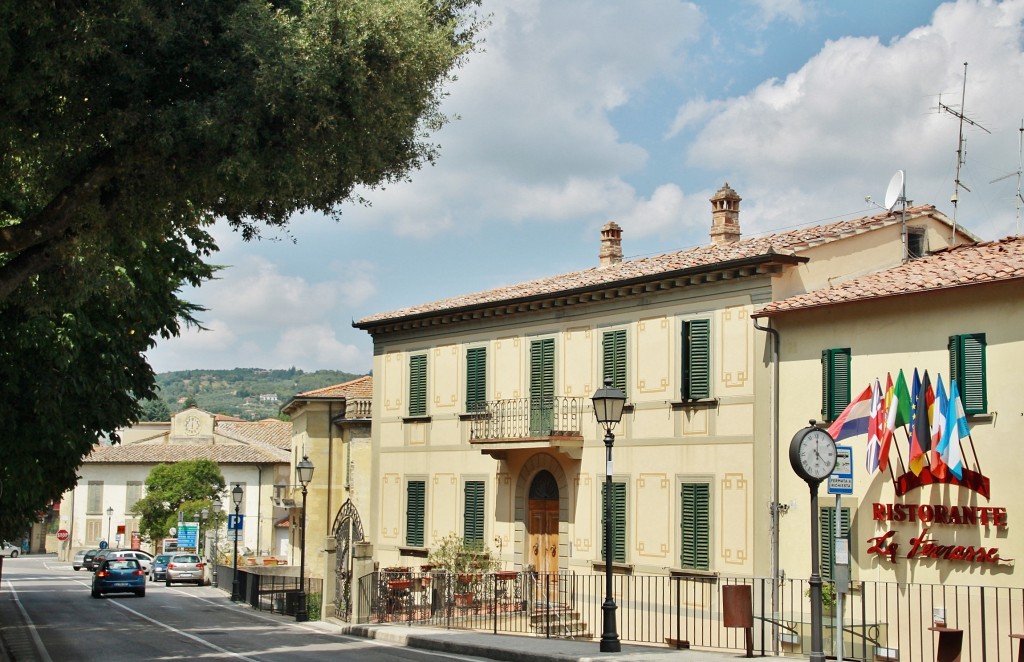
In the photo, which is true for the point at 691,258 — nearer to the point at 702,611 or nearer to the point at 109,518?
the point at 702,611

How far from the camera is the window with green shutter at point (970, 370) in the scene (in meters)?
19.0

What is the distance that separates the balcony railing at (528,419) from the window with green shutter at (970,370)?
9.79 m

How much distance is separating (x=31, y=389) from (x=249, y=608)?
18.1m

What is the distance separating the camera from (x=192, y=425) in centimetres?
9369

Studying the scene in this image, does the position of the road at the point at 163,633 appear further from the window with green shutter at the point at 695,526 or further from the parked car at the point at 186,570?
the window with green shutter at the point at 695,526

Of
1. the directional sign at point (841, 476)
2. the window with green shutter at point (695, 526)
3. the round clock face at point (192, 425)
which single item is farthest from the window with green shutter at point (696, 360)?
the round clock face at point (192, 425)

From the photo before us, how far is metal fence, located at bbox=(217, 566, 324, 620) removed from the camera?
1282 inches

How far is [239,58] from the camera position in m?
12.5

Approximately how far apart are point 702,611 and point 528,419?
6.93 m

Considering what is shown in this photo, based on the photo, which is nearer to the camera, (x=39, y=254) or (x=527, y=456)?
(x=39, y=254)

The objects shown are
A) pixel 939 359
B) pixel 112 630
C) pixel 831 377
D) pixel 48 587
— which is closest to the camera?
pixel 939 359

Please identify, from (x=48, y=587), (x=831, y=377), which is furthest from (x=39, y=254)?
(x=48, y=587)

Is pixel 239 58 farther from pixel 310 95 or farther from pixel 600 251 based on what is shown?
pixel 600 251

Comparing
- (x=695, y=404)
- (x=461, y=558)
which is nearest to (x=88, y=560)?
(x=461, y=558)
